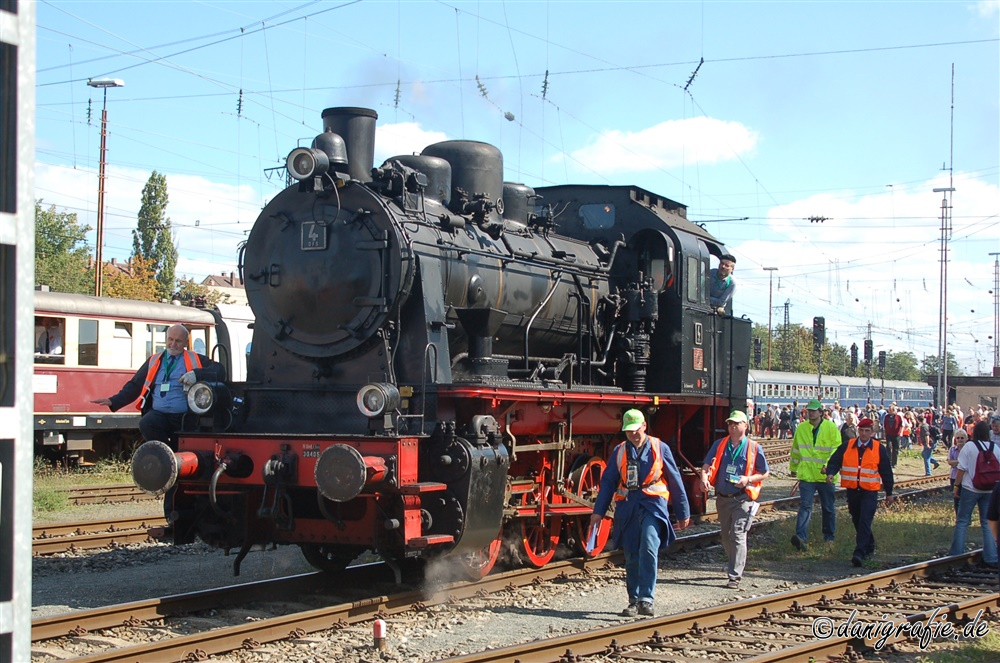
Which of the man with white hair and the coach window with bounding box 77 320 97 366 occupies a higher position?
the coach window with bounding box 77 320 97 366

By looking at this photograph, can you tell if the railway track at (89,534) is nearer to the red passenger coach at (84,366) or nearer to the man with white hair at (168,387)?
the man with white hair at (168,387)

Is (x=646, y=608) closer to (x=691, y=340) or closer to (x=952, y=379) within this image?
(x=691, y=340)

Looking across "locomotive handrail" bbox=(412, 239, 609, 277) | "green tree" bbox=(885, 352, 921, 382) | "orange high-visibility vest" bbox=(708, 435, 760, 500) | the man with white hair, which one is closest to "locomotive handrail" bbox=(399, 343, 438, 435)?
"locomotive handrail" bbox=(412, 239, 609, 277)

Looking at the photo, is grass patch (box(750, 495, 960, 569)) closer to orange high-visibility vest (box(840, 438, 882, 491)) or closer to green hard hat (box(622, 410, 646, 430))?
orange high-visibility vest (box(840, 438, 882, 491))

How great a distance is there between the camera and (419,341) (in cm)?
884

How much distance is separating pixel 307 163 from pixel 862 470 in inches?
295

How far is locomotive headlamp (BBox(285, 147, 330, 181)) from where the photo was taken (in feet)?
29.0

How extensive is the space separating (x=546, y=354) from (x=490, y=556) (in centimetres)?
283

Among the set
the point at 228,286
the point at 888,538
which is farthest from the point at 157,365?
the point at 228,286

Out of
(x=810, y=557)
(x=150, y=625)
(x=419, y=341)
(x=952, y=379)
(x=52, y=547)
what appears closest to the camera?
(x=150, y=625)

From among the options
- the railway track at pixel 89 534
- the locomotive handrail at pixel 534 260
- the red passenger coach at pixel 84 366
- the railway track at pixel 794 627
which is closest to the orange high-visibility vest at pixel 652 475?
the railway track at pixel 794 627

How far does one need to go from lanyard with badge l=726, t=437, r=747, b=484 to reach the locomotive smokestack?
450cm

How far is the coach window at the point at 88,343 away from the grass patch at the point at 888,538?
516 inches

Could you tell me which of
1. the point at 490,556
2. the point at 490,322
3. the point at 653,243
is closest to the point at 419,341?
the point at 490,322
